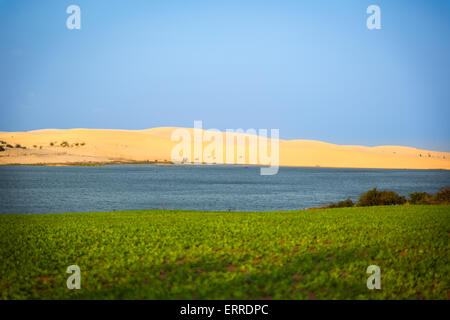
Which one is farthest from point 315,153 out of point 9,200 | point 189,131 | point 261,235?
point 261,235

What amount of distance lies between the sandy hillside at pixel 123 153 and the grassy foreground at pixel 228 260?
350 feet

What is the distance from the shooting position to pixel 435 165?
132125mm

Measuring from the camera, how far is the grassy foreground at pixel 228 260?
829 centimetres

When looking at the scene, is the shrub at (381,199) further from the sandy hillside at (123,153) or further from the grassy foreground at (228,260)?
the sandy hillside at (123,153)

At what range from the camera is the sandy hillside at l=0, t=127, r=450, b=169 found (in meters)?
113

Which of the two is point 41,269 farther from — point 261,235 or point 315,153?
point 315,153

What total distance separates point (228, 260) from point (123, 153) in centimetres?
12577

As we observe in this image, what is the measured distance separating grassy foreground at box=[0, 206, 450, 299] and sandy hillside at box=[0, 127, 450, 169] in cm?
10654

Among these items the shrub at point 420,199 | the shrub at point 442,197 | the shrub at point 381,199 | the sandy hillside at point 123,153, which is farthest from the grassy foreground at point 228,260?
the sandy hillside at point 123,153

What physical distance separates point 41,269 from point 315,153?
142 meters

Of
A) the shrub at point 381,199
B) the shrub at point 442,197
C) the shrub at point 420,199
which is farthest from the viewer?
the shrub at point 381,199

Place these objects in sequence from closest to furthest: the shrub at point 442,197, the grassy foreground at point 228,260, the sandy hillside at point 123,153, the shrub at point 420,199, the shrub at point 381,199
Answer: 1. the grassy foreground at point 228,260
2. the shrub at point 442,197
3. the shrub at point 420,199
4. the shrub at point 381,199
5. the sandy hillside at point 123,153

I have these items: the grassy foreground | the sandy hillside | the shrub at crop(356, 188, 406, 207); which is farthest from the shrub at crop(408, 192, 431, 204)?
the sandy hillside

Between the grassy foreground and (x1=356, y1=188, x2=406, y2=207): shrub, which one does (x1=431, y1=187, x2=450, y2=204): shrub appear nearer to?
(x1=356, y1=188, x2=406, y2=207): shrub
